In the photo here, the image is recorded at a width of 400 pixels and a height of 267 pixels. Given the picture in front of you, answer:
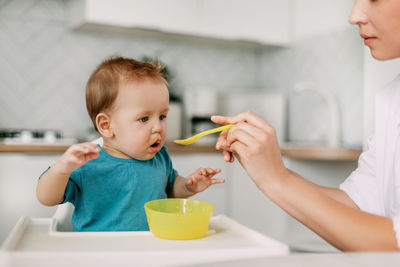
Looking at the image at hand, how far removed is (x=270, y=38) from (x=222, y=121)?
234cm

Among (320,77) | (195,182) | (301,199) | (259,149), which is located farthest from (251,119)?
(320,77)

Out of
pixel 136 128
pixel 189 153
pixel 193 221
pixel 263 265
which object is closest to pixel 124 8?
pixel 189 153

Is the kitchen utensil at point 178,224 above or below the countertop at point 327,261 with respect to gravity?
below

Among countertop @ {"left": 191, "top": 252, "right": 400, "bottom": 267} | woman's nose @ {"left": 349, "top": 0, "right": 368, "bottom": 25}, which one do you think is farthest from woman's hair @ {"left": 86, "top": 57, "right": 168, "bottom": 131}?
countertop @ {"left": 191, "top": 252, "right": 400, "bottom": 267}

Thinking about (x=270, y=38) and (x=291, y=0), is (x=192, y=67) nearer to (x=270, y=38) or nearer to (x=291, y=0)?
(x=270, y=38)

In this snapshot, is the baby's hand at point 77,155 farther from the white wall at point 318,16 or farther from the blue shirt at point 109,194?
the white wall at point 318,16

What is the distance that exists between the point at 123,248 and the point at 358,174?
735mm

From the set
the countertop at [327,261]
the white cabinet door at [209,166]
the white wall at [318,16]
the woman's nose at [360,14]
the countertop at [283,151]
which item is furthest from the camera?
the white wall at [318,16]

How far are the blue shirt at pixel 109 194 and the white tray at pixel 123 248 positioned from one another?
0.14 m

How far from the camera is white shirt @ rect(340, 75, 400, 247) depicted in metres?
1.04

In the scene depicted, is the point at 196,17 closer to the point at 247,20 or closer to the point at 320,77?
the point at 247,20

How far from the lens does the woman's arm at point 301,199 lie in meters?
0.72

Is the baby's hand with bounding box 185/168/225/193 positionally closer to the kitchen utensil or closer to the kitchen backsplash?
the kitchen utensil

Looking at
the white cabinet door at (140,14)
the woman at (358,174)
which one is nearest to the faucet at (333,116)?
the white cabinet door at (140,14)
